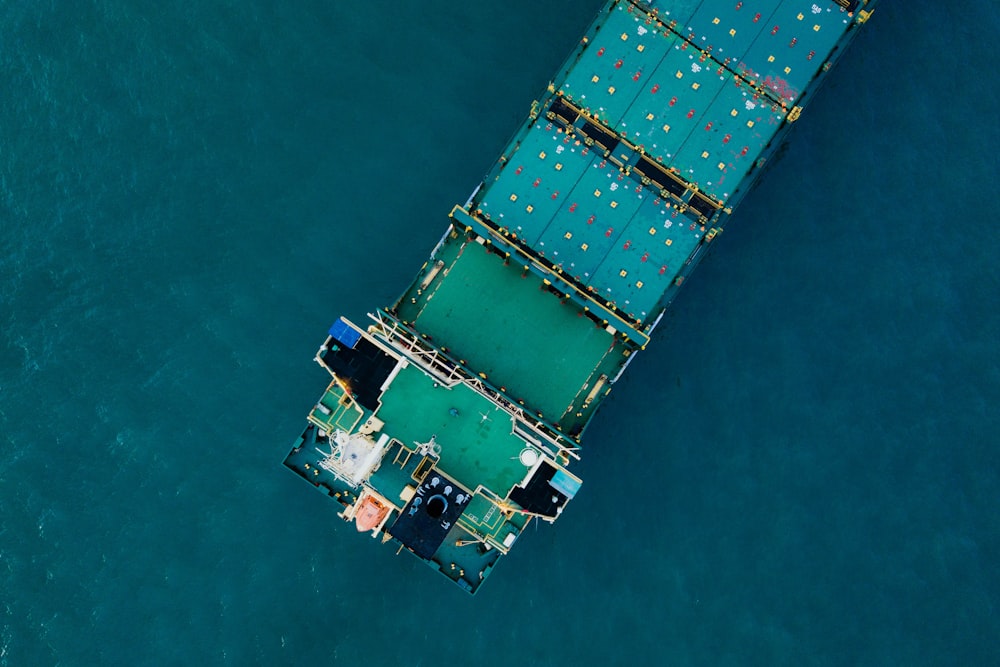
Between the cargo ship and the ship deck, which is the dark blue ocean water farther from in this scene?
the cargo ship

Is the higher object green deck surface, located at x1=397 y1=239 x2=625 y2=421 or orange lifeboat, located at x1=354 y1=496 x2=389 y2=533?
green deck surface, located at x1=397 y1=239 x2=625 y2=421

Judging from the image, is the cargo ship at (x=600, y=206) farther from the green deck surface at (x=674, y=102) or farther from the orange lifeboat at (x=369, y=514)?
the orange lifeboat at (x=369, y=514)

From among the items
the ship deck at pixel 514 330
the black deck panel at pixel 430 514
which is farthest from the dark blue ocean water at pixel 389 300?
the black deck panel at pixel 430 514

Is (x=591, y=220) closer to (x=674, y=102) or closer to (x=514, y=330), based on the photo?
(x=514, y=330)

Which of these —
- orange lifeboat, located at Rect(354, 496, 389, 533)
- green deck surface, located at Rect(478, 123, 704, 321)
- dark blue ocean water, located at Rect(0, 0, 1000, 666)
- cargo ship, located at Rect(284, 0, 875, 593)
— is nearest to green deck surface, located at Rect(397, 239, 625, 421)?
cargo ship, located at Rect(284, 0, 875, 593)

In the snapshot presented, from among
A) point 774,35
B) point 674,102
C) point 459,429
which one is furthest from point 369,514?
point 774,35

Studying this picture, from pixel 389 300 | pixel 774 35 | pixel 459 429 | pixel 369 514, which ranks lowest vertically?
pixel 369 514
